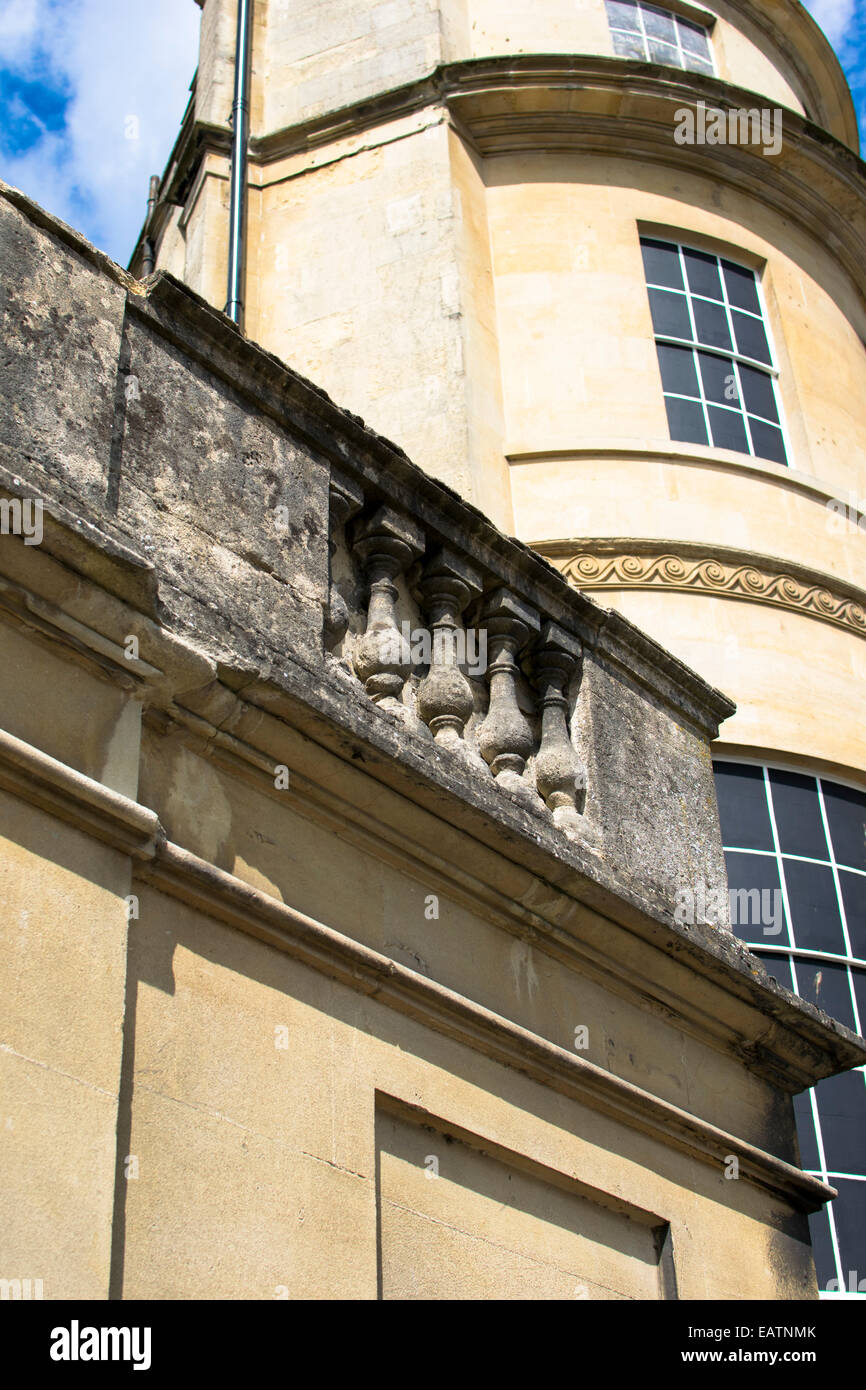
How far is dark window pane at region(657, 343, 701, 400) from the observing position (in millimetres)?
11508

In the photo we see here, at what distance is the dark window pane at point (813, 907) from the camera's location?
9.11 metres

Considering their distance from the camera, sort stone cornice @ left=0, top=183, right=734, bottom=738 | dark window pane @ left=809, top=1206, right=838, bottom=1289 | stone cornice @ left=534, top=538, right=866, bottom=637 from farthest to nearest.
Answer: stone cornice @ left=534, top=538, right=866, bottom=637 → dark window pane @ left=809, top=1206, right=838, bottom=1289 → stone cornice @ left=0, top=183, right=734, bottom=738

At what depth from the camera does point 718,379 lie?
462 inches

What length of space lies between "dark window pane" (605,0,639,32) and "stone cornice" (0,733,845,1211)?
10570 millimetres

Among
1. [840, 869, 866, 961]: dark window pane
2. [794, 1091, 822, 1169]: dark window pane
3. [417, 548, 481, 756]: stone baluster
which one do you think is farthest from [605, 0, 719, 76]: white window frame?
[417, 548, 481, 756]: stone baluster

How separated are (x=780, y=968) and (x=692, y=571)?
8.76 ft

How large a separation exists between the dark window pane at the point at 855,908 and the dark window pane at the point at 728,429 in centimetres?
331

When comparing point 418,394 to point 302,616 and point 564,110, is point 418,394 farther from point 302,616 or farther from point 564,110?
point 302,616

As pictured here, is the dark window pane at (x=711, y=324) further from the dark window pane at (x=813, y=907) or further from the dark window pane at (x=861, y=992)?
the dark window pane at (x=861, y=992)

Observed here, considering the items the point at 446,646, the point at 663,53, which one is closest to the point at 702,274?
the point at 663,53

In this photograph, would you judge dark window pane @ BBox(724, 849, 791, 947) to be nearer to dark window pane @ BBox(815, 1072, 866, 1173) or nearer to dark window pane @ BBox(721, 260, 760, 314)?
dark window pane @ BBox(815, 1072, 866, 1173)

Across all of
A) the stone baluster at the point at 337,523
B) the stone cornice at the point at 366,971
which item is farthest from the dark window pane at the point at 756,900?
the stone baluster at the point at 337,523

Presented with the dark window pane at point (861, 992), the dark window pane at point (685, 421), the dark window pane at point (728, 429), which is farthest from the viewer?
the dark window pane at point (728, 429)

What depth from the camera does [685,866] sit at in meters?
6.50
